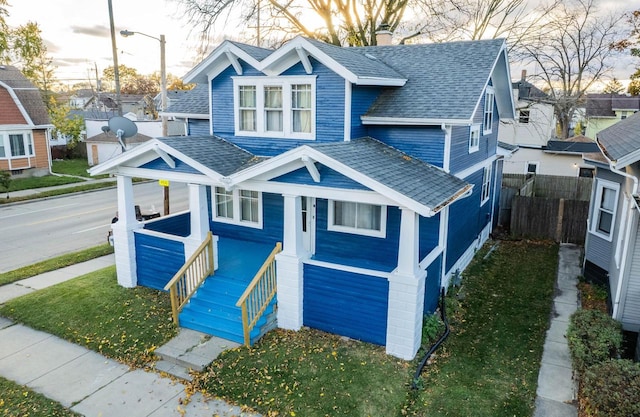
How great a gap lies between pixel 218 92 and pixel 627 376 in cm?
1083

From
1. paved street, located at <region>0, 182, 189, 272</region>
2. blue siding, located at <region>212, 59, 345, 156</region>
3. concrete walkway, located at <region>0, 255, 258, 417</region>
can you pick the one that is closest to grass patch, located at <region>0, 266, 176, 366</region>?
concrete walkway, located at <region>0, 255, 258, 417</region>

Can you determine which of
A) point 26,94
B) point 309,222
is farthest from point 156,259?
point 26,94

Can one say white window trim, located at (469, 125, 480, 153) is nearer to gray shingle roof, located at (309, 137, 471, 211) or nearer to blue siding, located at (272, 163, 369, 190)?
gray shingle roof, located at (309, 137, 471, 211)

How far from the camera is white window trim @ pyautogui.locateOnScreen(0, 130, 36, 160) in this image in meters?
28.9

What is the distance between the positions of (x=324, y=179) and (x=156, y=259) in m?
5.44

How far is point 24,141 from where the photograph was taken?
30250mm

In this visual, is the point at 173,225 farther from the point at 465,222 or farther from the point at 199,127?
the point at 465,222

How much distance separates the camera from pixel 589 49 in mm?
36594

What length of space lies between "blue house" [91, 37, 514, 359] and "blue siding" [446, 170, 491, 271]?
0.39 ft

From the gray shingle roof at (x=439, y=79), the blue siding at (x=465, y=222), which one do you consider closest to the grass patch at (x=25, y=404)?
the gray shingle roof at (x=439, y=79)

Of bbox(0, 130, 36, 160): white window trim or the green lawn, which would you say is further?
bbox(0, 130, 36, 160): white window trim

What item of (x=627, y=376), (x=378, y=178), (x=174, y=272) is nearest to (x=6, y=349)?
(x=174, y=272)

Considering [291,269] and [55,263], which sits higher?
[291,269]

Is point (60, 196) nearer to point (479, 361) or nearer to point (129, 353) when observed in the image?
point (129, 353)
